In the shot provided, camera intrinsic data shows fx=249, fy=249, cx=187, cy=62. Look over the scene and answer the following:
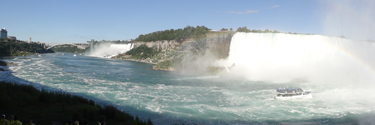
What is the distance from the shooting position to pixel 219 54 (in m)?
63.9

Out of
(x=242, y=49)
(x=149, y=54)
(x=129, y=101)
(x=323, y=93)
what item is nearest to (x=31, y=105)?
(x=129, y=101)

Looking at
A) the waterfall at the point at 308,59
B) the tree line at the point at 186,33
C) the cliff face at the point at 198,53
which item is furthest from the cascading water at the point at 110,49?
the waterfall at the point at 308,59

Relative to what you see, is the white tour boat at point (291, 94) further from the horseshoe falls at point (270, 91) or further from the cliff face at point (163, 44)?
the cliff face at point (163, 44)

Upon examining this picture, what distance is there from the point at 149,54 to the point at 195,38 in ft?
89.5

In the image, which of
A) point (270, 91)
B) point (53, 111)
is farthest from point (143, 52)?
point (53, 111)

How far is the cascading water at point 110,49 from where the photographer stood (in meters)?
132

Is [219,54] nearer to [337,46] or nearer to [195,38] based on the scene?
[195,38]

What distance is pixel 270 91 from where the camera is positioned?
27766mm

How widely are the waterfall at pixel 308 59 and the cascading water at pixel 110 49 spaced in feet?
296

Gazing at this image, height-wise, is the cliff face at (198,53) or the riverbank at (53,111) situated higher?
the cliff face at (198,53)

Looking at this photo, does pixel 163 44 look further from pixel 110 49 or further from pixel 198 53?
pixel 110 49

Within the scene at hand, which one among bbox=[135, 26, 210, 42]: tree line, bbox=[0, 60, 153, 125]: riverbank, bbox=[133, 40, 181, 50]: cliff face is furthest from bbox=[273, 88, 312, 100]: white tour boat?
bbox=[133, 40, 181, 50]: cliff face

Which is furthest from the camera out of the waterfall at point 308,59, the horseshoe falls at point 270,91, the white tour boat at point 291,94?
the waterfall at point 308,59

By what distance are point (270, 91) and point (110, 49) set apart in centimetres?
12969
